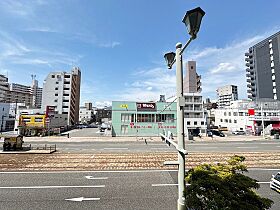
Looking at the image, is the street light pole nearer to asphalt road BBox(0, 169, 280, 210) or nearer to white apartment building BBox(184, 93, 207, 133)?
asphalt road BBox(0, 169, 280, 210)

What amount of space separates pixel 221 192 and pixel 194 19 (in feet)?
13.7

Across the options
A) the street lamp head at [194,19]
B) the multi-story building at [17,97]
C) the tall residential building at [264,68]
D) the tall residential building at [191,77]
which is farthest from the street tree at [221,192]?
the multi-story building at [17,97]

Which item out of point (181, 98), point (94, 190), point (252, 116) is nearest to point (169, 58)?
point (181, 98)

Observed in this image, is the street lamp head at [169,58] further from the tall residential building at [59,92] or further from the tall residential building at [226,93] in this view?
the tall residential building at [226,93]

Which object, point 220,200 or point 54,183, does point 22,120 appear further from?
point 220,200

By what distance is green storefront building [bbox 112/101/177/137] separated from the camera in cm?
4656

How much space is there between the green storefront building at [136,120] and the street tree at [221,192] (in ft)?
137

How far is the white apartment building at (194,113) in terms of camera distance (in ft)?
173

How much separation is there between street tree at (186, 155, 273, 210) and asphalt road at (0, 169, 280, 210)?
4.07 meters

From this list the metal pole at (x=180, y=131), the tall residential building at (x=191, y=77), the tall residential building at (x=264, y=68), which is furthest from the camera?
the tall residential building at (x=264, y=68)

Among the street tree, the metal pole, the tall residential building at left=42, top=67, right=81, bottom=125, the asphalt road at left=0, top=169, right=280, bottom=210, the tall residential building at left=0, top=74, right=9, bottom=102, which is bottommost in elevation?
the asphalt road at left=0, top=169, right=280, bottom=210

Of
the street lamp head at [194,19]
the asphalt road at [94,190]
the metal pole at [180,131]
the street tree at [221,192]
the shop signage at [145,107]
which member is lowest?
the asphalt road at [94,190]

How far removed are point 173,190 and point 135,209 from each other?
10.2 feet

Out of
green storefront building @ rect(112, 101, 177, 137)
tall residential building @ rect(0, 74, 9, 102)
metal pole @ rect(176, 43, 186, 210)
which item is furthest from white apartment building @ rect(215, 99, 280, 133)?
tall residential building @ rect(0, 74, 9, 102)
